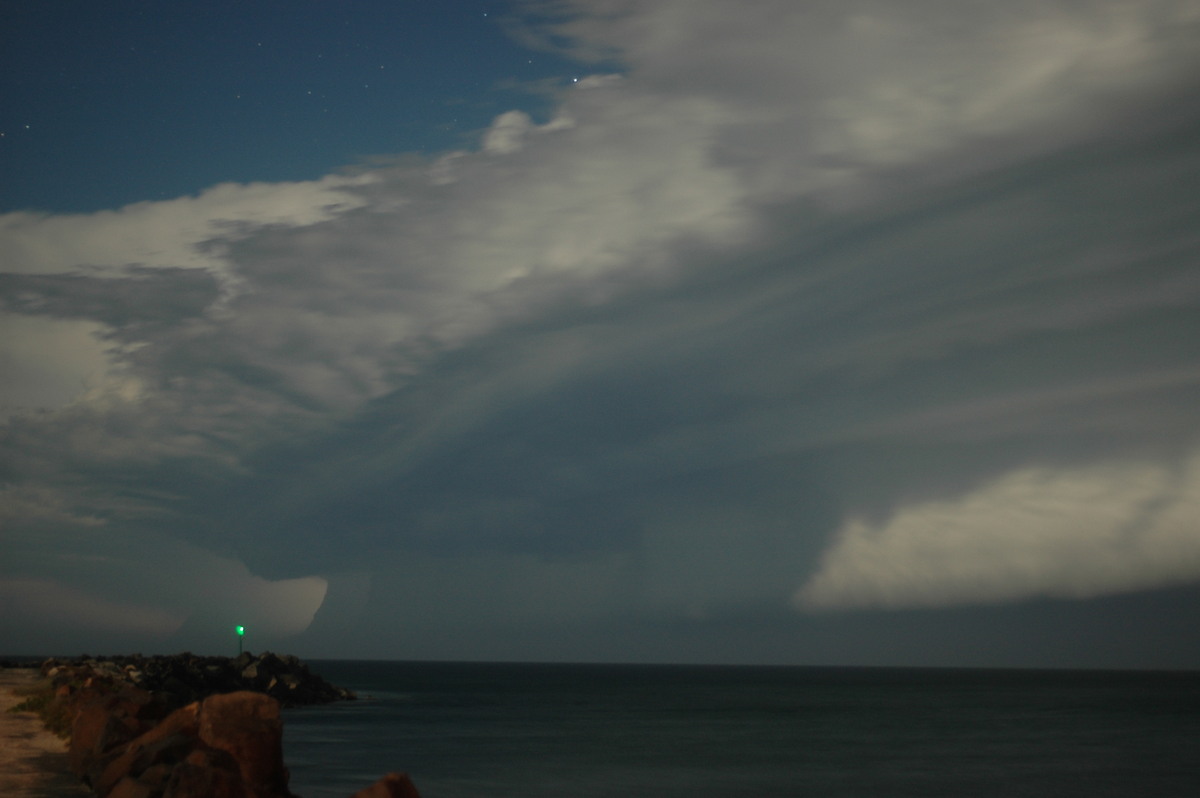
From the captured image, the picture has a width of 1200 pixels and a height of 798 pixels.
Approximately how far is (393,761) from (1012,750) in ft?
117

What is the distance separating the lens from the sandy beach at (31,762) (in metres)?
19.0

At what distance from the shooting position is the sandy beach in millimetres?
18984

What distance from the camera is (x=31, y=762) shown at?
22391mm

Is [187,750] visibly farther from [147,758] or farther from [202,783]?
[202,783]

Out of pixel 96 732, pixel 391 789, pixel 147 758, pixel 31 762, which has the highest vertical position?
pixel 391 789

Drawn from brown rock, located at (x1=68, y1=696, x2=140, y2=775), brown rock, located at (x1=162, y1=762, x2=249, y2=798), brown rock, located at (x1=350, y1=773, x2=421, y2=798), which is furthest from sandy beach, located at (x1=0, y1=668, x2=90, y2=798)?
brown rock, located at (x1=350, y1=773, x2=421, y2=798)

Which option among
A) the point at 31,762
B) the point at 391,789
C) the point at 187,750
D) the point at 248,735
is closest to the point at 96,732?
the point at 31,762

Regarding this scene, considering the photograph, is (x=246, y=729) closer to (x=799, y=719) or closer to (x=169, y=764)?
(x=169, y=764)

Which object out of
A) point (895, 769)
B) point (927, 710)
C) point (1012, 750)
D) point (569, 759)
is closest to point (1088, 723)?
point (927, 710)

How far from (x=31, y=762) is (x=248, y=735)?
29.4 ft

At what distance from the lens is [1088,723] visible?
266 feet

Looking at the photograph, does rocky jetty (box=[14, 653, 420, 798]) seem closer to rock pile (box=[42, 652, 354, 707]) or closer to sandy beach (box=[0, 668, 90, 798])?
sandy beach (box=[0, 668, 90, 798])

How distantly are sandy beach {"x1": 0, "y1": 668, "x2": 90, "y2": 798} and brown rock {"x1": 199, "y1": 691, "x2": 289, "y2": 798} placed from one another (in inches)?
156

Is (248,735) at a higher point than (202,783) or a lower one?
higher
